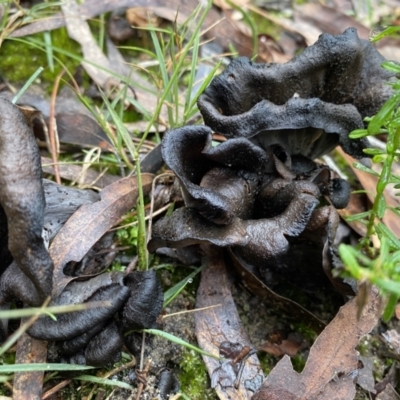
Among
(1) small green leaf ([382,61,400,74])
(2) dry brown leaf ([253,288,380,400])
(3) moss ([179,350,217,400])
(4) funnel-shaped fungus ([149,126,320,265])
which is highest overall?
(1) small green leaf ([382,61,400,74])

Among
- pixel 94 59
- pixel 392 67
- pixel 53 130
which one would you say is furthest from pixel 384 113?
pixel 94 59

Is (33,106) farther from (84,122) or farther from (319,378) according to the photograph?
(319,378)

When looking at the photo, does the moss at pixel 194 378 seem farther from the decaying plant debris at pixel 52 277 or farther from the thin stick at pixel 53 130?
the thin stick at pixel 53 130

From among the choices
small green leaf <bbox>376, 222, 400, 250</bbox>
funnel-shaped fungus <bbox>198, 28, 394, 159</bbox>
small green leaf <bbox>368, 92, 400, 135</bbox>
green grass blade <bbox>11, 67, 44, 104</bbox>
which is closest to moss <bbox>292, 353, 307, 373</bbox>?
small green leaf <bbox>376, 222, 400, 250</bbox>

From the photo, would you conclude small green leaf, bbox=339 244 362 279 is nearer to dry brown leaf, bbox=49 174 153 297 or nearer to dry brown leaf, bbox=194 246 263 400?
dry brown leaf, bbox=194 246 263 400

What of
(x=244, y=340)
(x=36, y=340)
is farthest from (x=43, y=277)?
(x=244, y=340)

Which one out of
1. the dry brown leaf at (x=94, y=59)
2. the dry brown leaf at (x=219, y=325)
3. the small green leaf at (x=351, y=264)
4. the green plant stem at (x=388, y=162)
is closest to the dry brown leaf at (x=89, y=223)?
the dry brown leaf at (x=219, y=325)

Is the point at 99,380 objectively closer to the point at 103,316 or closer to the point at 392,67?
the point at 103,316
